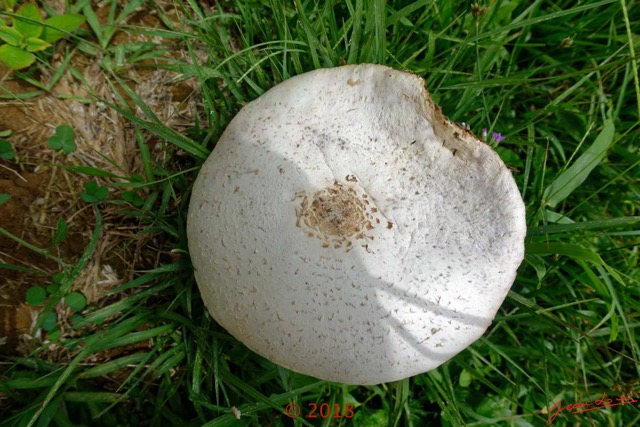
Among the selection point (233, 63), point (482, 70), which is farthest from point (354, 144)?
point (482, 70)

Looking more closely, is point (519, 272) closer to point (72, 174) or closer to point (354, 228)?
point (354, 228)

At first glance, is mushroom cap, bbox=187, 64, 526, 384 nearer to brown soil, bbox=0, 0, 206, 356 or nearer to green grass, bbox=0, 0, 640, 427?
green grass, bbox=0, 0, 640, 427

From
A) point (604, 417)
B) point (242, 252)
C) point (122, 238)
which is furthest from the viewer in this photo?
point (604, 417)

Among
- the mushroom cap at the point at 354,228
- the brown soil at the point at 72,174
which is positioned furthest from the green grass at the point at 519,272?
the mushroom cap at the point at 354,228

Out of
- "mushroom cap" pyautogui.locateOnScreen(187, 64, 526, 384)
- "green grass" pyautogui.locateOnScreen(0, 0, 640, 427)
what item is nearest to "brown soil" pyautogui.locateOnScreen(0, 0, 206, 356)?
"green grass" pyautogui.locateOnScreen(0, 0, 640, 427)

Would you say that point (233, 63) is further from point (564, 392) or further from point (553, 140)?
point (564, 392)

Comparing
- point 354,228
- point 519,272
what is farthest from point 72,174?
point 519,272

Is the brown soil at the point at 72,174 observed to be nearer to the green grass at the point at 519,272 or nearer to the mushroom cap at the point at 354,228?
the green grass at the point at 519,272
